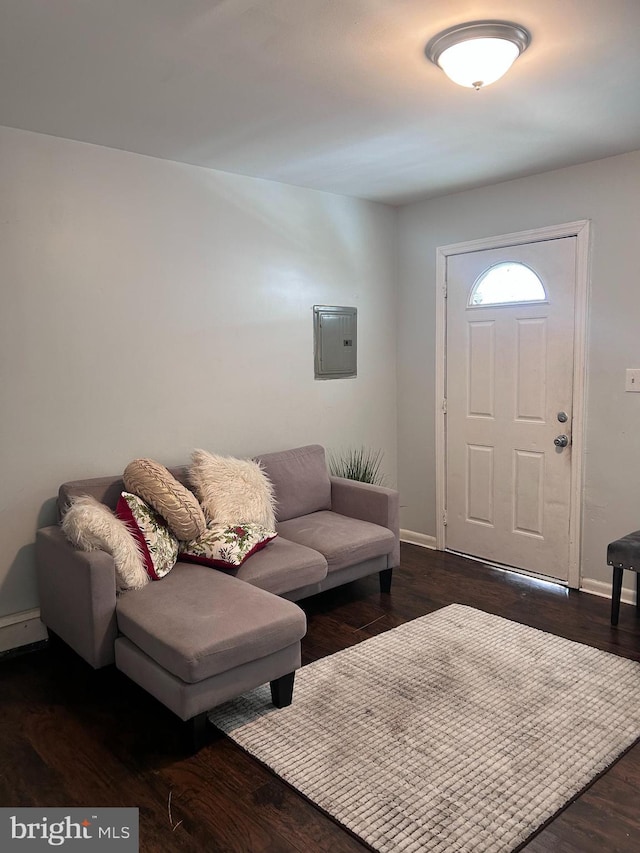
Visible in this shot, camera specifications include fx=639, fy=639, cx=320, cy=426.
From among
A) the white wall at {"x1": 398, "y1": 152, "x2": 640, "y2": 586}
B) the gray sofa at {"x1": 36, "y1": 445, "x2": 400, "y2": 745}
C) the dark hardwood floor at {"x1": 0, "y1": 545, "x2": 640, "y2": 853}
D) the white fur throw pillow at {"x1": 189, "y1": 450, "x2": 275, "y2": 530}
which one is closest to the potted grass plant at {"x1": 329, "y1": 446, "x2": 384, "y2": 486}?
the gray sofa at {"x1": 36, "y1": 445, "x2": 400, "y2": 745}

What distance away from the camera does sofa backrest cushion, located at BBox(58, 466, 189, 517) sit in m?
3.03

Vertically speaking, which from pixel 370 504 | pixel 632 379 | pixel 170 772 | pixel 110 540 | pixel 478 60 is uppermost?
pixel 478 60

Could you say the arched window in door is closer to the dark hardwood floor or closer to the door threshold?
the door threshold

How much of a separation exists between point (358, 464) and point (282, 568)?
1.63 m

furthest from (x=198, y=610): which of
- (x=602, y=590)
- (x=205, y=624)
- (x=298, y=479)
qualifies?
→ (x=602, y=590)

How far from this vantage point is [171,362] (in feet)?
11.7

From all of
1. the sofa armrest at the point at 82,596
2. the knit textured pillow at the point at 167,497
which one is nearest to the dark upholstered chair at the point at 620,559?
the knit textured pillow at the point at 167,497

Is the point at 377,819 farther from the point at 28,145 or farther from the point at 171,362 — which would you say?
the point at 28,145

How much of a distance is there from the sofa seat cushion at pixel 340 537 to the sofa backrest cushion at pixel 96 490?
0.96 meters

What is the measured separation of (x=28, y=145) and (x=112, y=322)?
35.0 inches

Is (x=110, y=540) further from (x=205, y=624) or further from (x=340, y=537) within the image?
(x=340, y=537)

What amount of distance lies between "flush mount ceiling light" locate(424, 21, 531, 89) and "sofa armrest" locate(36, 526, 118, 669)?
7.50 feet

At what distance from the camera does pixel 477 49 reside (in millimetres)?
2158

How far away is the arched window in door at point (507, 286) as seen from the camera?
13.0 ft
